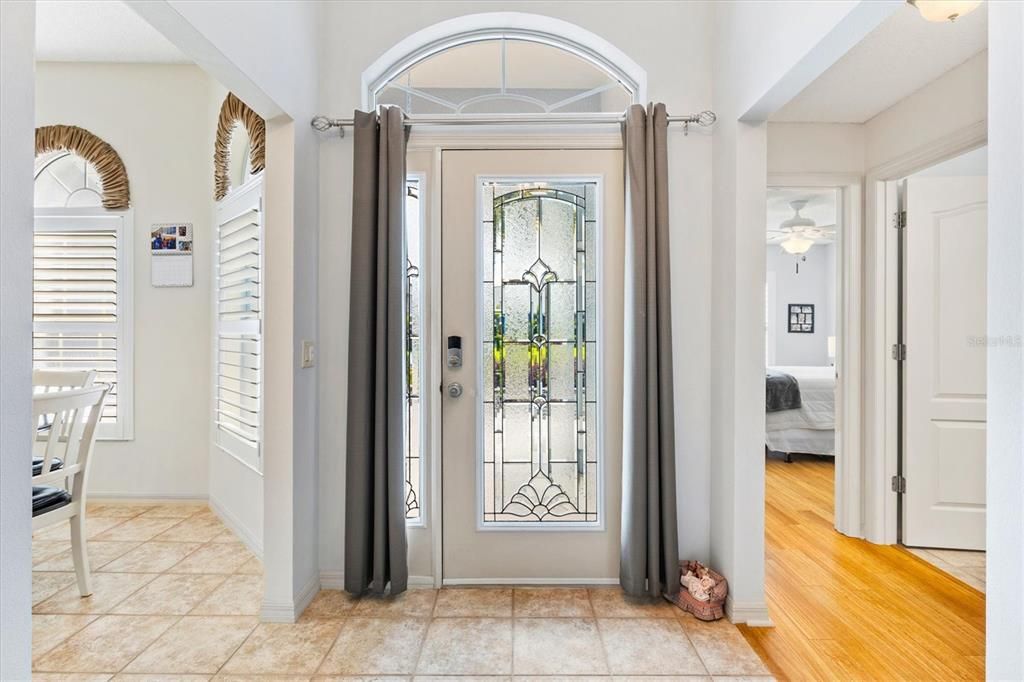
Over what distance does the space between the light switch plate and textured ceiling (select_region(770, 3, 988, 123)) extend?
Answer: 2821 mm

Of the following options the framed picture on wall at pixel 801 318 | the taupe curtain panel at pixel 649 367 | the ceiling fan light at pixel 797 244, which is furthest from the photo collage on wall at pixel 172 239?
the framed picture on wall at pixel 801 318

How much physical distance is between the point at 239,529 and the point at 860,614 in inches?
126

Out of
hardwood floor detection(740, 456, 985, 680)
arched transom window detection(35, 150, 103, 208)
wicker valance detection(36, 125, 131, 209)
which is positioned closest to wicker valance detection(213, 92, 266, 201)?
wicker valance detection(36, 125, 131, 209)

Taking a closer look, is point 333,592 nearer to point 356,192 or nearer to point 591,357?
point 591,357

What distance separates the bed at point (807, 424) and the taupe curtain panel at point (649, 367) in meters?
3.12

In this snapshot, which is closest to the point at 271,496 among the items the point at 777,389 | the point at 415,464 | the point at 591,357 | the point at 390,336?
the point at 415,464

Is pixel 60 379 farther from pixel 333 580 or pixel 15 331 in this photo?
pixel 15 331

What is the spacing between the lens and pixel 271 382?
2.27 m

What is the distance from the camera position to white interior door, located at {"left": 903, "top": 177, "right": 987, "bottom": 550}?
9.72ft

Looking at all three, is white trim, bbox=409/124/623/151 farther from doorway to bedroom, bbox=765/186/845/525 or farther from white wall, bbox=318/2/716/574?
doorway to bedroom, bbox=765/186/845/525

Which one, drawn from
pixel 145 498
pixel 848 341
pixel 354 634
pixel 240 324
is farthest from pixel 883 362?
pixel 145 498

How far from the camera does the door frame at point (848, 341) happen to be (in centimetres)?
324

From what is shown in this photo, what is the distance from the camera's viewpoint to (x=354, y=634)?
85.1 inches

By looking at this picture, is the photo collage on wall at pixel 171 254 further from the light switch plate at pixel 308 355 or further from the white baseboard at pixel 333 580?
the white baseboard at pixel 333 580
